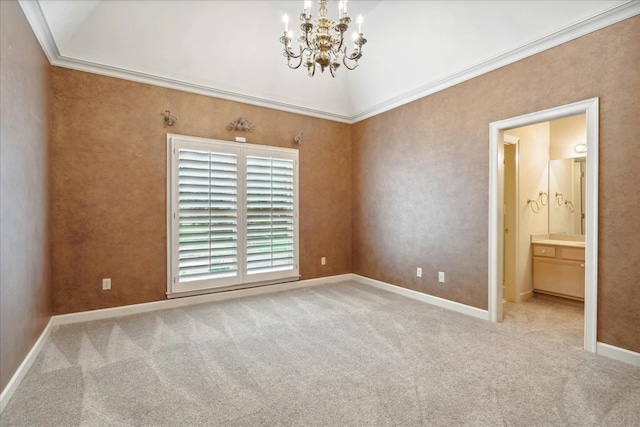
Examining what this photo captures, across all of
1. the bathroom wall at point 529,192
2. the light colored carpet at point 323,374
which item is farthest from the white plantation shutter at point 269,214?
the bathroom wall at point 529,192

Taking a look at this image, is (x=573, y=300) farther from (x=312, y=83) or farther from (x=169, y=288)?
(x=169, y=288)

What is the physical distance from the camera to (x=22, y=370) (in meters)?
2.35

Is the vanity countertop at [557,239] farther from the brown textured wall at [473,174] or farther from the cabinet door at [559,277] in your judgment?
the brown textured wall at [473,174]

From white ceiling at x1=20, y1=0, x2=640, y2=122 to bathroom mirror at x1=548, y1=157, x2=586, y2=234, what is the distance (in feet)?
6.95

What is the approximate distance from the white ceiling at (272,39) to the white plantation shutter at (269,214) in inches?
37.7

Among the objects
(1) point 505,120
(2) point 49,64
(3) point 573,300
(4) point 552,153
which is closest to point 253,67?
(2) point 49,64

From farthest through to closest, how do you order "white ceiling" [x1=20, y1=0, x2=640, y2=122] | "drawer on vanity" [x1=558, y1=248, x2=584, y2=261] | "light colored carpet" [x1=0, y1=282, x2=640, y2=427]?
"drawer on vanity" [x1=558, y1=248, x2=584, y2=261] → "white ceiling" [x1=20, y1=0, x2=640, y2=122] → "light colored carpet" [x1=0, y1=282, x2=640, y2=427]

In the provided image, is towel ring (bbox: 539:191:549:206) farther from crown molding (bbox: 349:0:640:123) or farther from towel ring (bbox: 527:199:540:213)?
crown molding (bbox: 349:0:640:123)

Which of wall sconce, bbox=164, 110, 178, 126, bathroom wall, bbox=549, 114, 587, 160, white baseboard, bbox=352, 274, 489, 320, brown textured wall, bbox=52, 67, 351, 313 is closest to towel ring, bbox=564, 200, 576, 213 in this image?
bathroom wall, bbox=549, 114, 587, 160

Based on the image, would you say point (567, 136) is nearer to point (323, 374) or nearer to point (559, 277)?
point (559, 277)

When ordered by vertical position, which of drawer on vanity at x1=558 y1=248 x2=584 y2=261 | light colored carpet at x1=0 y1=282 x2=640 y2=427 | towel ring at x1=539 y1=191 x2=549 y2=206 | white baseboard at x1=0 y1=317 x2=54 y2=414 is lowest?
light colored carpet at x1=0 y1=282 x2=640 y2=427

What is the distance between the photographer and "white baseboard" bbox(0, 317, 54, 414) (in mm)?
2029

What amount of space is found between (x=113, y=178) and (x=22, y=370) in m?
2.05

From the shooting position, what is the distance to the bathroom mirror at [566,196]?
4406mm
